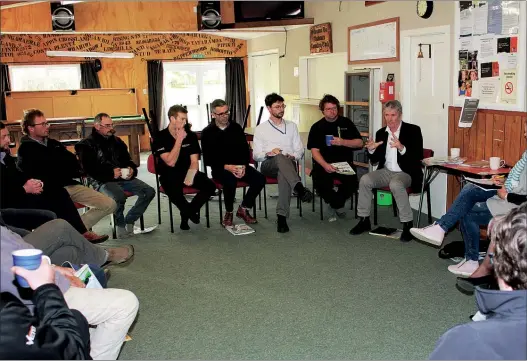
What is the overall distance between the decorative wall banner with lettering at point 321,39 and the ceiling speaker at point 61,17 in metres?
3.49

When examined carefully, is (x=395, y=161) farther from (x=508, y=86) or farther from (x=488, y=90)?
(x=508, y=86)

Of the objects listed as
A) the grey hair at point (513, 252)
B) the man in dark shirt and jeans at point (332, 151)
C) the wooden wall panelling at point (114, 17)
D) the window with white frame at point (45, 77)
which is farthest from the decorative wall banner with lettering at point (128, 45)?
the grey hair at point (513, 252)

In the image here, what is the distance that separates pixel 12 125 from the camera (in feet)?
29.5

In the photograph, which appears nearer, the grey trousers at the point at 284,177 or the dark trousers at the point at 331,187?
the grey trousers at the point at 284,177

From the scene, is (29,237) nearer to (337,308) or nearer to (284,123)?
(337,308)

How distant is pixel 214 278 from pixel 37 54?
332 inches

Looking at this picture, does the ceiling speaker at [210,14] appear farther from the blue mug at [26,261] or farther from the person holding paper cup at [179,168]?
the blue mug at [26,261]

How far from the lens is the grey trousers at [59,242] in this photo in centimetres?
345

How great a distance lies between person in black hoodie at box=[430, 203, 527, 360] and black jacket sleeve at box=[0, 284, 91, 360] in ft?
3.67

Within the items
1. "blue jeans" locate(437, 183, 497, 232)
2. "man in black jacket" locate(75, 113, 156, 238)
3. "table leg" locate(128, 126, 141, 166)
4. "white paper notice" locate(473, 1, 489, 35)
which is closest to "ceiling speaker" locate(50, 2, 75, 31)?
"table leg" locate(128, 126, 141, 166)

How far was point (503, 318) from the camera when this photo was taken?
1.69 m

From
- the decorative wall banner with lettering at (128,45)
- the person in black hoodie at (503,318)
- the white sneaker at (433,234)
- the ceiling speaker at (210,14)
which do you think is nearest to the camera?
the person in black hoodie at (503,318)

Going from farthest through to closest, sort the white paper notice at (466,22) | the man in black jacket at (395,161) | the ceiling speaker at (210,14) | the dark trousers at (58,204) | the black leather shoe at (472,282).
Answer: the ceiling speaker at (210,14), the man in black jacket at (395,161), the white paper notice at (466,22), the dark trousers at (58,204), the black leather shoe at (472,282)

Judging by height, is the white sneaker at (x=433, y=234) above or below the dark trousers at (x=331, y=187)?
below
